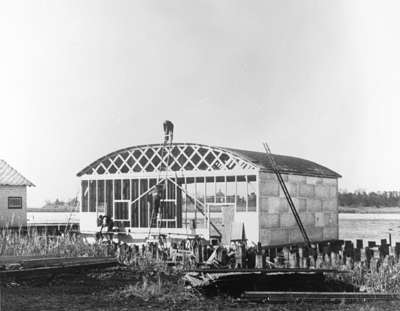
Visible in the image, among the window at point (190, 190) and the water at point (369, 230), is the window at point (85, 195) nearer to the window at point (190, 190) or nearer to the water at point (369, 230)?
the window at point (190, 190)

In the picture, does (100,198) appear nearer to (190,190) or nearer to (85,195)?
(85,195)

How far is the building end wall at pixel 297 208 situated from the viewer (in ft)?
72.9

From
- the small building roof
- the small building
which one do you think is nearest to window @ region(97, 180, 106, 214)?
the small building

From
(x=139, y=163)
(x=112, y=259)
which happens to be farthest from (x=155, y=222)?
(x=112, y=259)

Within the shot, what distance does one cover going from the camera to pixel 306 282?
14.6 metres

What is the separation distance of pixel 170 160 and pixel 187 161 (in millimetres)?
1002

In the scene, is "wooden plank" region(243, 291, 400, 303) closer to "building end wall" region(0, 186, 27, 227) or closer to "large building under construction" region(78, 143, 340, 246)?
"large building under construction" region(78, 143, 340, 246)

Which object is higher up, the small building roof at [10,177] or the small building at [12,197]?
the small building roof at [10,177]

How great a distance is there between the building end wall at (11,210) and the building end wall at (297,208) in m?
16.8

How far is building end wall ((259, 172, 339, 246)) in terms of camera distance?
22219 millimetres

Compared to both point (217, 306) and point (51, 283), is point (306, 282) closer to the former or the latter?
point (217, 306)

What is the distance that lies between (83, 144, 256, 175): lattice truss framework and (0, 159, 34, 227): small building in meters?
9.03

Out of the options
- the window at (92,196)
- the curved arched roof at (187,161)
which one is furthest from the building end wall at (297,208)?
the window at (92,196)

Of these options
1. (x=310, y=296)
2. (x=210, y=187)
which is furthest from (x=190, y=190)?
(x=310, y=296)
